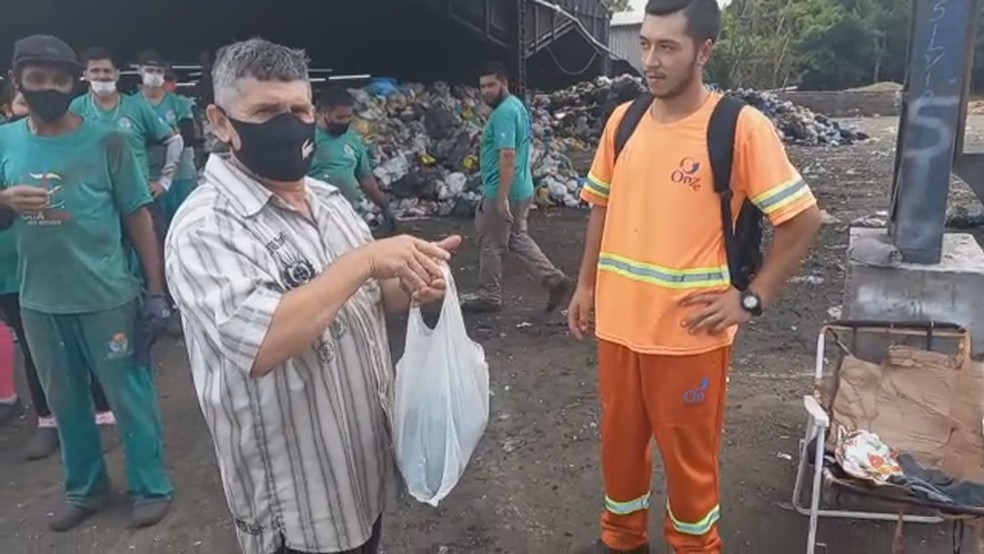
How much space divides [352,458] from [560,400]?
301 centimetres

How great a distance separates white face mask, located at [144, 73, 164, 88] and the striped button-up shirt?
549 cm

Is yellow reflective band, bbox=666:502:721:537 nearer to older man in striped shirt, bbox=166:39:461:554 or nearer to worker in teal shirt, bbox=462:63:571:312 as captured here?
older man in striped shirt, bbox=166:39:461:554

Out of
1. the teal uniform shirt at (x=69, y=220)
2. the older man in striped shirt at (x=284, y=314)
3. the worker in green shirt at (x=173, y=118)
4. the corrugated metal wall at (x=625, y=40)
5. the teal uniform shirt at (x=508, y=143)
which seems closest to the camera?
the older man in striped shirt at (x=284, y=314)

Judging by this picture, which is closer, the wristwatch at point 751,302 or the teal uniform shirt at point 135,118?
the wristwatch at point 751,302

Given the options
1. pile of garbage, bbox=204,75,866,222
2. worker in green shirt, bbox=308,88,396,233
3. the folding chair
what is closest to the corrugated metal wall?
pile of garbage, bbox=204,75,866,222

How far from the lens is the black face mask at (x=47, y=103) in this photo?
3.27 meters

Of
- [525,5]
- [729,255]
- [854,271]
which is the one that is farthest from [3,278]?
[525,5]

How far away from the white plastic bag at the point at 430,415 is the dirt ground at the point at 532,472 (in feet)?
0.84

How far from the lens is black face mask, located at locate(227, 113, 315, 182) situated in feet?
5.90

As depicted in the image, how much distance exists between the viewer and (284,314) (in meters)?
1.58

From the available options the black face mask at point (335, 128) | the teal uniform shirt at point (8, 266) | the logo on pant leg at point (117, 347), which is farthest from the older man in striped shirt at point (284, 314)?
the black face mask at point (335, 128)

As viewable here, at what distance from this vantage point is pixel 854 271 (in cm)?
358

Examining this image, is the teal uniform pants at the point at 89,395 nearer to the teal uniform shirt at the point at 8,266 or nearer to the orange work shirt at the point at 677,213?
the teal uniform shirt at the point at 8,266

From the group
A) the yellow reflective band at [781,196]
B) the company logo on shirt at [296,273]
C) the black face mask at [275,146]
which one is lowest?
the yellow reflective band at [781,196]
